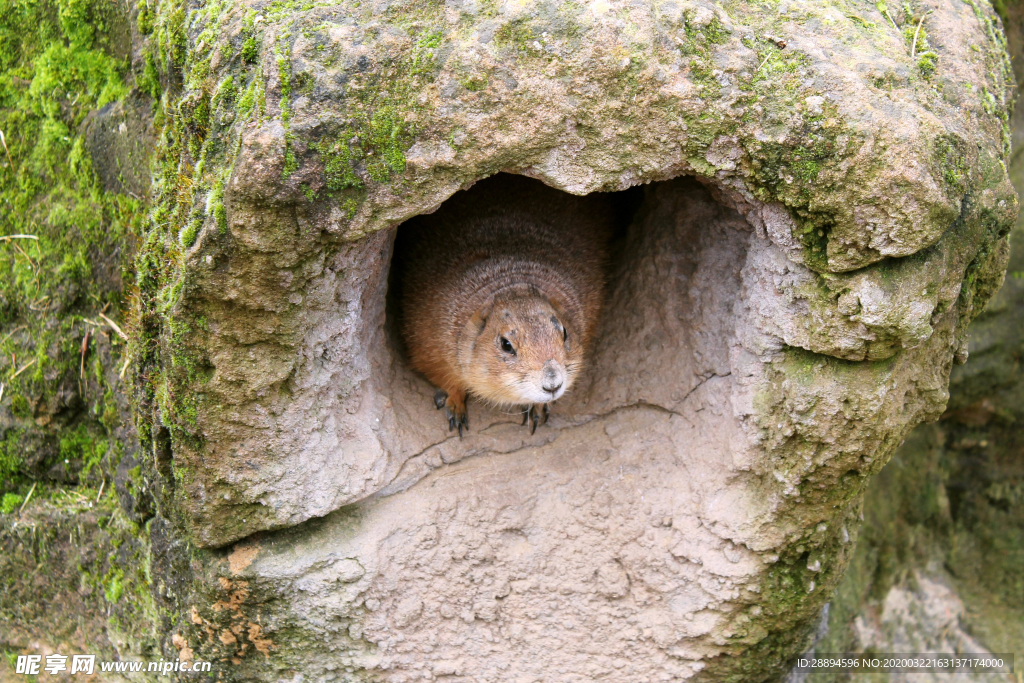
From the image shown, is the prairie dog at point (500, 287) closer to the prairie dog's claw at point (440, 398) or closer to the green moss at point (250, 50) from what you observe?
the prairie dog's claw at point (440, 398)

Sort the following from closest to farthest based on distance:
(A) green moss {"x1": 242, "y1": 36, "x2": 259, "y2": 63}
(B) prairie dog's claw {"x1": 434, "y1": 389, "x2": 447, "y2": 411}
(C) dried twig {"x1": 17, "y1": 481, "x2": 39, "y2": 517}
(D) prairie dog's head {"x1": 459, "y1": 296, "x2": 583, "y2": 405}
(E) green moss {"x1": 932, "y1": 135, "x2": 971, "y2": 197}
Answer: (A) green moss {"x1": 242, "y1": 36, "x2": 259, "y2": 63} < (E) green moss {"x1": 932, "y1": 135, "x2": 971, "y2": 197} < (D) prairie dog's head {"x1": 459, "y1": 296, "x2": 583, "y2": 405} < (C) dried twig {"x1": 17, "y1": 481, "x2": 39, "y2": 517} < (B) prairie dog's claw {"x1": 434, "y1": 389, "x2": 447, "y2": 411}

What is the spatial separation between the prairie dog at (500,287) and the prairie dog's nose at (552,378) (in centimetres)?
18

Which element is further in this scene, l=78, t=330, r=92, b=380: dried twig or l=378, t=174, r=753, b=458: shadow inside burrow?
l=78, t=330, r=92, b=380: dried twig

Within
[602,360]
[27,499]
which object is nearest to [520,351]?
[602,360]

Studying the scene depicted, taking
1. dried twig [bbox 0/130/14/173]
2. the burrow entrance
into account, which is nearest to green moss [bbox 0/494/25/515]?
dried twig [bbox 0/130/14/173]

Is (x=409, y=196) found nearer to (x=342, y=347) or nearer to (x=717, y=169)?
(x=342, y=347)

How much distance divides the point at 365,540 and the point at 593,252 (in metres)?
2.68

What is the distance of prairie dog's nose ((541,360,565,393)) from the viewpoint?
4625 mm

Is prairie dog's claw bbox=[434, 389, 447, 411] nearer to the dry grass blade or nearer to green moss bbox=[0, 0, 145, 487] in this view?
green moss bbox=[0, 0, 145, 487]

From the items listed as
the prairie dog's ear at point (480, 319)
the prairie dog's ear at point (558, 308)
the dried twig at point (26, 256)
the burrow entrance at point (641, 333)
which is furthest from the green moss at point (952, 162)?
the dried twig at point (26, 256)

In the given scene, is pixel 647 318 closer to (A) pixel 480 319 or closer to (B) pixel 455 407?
(A) pixel 480 319

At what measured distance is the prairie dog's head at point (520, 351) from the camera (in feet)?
15.6

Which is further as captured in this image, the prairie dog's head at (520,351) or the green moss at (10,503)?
the green moss at (10,503)

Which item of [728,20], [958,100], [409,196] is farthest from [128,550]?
[958,100]
